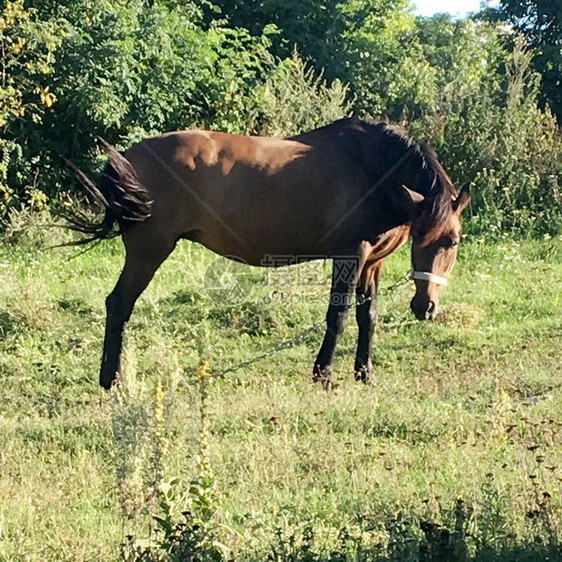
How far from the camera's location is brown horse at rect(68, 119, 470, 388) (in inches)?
284

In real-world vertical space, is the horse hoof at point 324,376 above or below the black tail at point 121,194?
below

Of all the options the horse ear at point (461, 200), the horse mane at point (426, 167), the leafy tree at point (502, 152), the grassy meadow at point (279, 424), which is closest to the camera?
the grassy meadow at point (279, 424)

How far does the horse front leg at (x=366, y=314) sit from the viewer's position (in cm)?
772

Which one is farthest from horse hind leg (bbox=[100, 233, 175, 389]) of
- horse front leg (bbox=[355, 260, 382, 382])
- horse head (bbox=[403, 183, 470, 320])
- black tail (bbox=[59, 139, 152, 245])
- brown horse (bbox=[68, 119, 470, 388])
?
horse head (bbox=[403, 183, 470, 320])

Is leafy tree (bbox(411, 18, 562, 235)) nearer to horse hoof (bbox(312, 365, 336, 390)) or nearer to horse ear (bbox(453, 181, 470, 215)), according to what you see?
horse ear (bbox(453, 181, 470, 215))

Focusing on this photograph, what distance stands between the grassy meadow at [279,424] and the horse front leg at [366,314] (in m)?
0.23

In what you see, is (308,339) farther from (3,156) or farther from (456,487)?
(3,156)

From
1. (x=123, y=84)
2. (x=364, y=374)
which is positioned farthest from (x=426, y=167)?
(x=123, y=84)

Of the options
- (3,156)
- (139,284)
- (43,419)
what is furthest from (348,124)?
(3,156)

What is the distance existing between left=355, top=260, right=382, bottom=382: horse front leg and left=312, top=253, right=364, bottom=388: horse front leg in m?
0.22

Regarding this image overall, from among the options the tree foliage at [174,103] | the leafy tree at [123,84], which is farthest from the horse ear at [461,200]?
the leafy tree at [123,84]

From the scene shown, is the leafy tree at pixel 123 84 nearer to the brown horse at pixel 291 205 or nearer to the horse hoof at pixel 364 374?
the brown horse at pixel 291 205

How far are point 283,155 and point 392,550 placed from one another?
459 centimetres

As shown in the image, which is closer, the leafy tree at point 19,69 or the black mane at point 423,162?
the black mane at point 423,162
